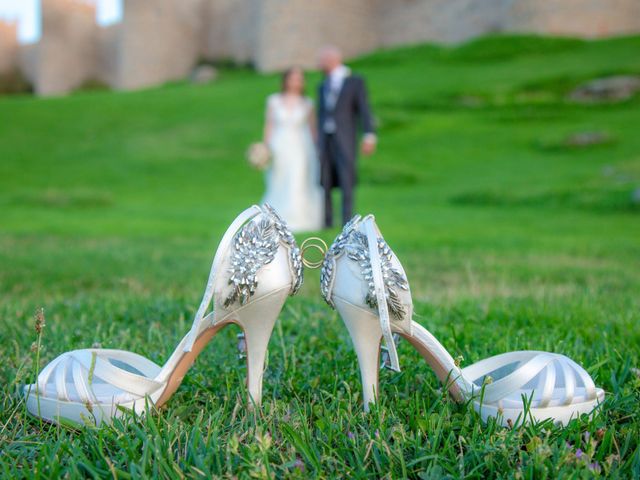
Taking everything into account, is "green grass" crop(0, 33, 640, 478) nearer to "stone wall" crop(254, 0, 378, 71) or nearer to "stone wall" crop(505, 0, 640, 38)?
"stone wall" crop(505, 0, 640, 38)

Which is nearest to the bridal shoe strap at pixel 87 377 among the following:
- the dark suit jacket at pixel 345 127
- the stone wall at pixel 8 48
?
the dark suit jacket at pixel 345 127

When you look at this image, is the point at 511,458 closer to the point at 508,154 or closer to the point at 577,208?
the point at 577,208

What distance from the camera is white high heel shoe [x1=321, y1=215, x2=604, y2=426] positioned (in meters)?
1.19

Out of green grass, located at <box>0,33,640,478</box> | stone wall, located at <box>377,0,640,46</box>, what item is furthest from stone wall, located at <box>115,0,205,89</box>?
green grass, located at <box>0,33,640,478</box>

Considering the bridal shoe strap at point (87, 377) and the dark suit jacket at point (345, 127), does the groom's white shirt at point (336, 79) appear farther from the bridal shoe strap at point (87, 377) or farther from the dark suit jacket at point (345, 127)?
the bridal shoe strap at point (87, 377)

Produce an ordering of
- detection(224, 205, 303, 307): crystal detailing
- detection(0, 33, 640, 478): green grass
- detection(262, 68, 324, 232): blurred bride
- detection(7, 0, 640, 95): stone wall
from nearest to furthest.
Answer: detection(0, 33, 640, 478): green grass, detection(224, 205, 303, 307): crystal detailing, detection(262, 68, 324, 232): blurred bride, detection(7, 0, 640, 95): stone wall

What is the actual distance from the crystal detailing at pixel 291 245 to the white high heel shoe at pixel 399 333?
52 millimetres

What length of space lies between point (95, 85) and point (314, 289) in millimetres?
39140

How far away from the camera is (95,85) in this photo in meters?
38.8

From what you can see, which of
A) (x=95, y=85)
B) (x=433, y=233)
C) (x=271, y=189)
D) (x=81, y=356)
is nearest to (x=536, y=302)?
(x=81, y=356)

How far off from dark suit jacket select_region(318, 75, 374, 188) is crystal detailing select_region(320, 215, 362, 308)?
209 inches

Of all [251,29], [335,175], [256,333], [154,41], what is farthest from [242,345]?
[154,41]

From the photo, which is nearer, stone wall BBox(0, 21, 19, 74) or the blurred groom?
the blurred groom

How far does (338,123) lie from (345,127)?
9 cm
